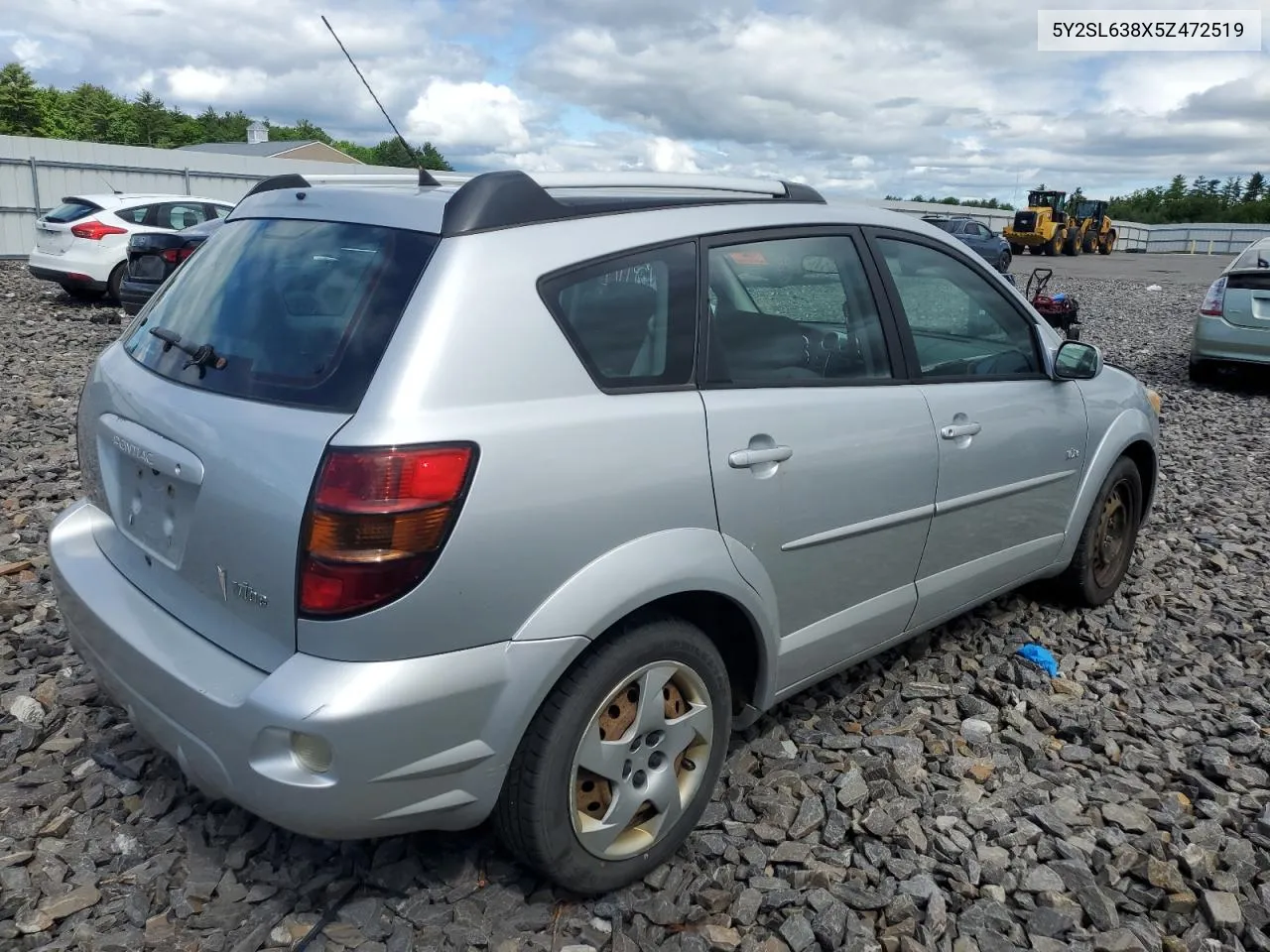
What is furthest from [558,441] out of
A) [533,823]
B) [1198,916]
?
[1198,916]

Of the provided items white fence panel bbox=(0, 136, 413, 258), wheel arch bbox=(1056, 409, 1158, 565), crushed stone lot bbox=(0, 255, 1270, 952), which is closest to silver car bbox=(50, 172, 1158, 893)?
crushed stone lot bbox=(0, 255, 1270, 952)

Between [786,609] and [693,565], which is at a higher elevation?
[693,565]

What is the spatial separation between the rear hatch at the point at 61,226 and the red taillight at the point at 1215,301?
14033 millimetres

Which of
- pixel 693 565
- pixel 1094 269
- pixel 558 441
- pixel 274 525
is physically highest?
pixel 558 441

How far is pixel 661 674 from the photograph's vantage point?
257 cm

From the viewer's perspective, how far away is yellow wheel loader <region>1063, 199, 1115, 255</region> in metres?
44.2

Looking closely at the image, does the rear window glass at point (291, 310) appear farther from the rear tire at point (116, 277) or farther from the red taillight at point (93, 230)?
the red taillight at point (93, 230)

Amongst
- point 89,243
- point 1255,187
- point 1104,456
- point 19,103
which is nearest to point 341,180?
point 1104,456

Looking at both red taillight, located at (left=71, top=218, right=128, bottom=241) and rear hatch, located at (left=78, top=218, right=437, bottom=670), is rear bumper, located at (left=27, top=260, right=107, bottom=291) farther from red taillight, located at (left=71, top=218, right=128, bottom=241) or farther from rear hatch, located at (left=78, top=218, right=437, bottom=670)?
rear hatch, located at (left=78, top=218, right=437, bottom=670)

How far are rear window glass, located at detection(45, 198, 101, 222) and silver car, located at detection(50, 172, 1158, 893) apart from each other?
516 inches

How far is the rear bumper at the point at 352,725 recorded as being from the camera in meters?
2.10

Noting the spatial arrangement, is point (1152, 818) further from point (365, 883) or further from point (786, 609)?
point (365, 883)

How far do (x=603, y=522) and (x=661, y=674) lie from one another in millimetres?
476

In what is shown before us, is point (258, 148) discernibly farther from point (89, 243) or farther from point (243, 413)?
point (243, 413)
